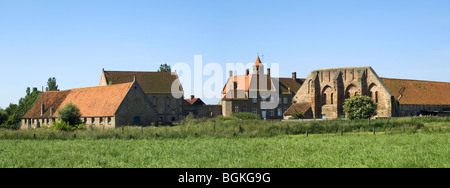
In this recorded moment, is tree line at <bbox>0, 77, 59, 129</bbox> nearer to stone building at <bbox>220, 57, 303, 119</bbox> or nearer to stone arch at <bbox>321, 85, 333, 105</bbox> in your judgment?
stone building at <bbox>220, 57, 303, 119</bbox>

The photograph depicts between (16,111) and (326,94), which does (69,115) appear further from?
(326,94)

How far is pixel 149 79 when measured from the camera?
8494cm

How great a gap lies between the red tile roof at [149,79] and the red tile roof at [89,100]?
1183 cm

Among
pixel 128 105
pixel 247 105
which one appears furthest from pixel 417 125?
pixel 247 105

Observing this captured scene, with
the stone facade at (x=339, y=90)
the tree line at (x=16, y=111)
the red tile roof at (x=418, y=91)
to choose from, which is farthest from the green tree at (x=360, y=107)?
the tree line at (x=16, y=111)

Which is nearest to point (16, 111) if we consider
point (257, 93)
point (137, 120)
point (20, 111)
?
point (20, 111)

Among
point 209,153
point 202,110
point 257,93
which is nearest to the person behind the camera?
point 209,153

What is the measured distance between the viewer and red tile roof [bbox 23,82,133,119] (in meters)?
61.8

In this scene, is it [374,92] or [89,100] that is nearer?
[89,100]

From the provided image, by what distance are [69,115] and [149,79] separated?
105ft

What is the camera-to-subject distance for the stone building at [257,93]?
87.8 meters
